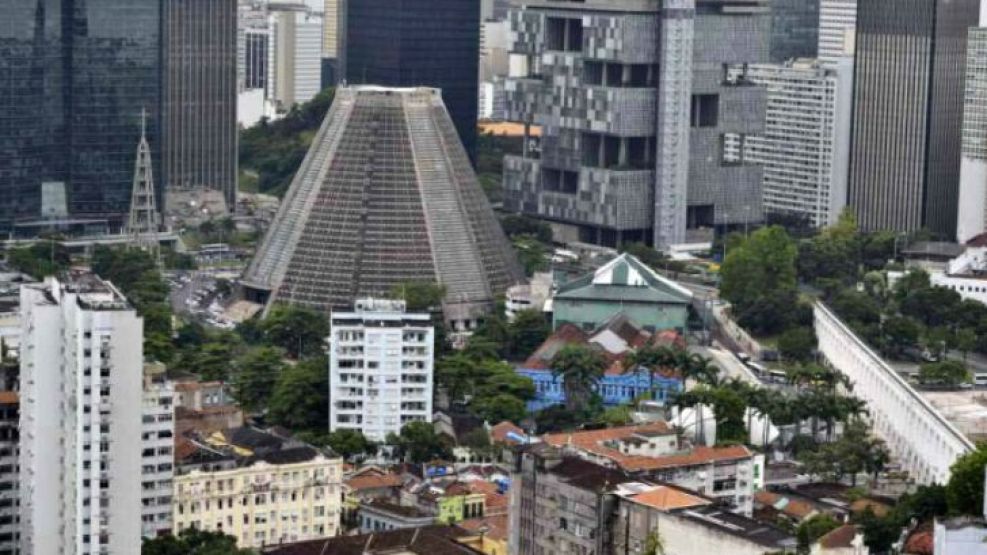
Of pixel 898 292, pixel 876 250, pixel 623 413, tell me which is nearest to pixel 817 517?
pixel 623 413

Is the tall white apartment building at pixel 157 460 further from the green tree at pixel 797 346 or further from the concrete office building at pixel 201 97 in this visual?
the concrete office building at pixel 201 97

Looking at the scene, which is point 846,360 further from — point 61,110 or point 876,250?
point 61,110

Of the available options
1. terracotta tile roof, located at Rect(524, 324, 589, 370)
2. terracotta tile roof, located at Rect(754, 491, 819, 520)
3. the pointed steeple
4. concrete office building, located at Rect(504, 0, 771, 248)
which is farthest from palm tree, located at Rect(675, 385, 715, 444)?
the pointed steeple

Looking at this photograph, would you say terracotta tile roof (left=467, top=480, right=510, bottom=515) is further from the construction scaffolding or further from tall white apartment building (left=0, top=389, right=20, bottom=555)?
the construction scaffolding

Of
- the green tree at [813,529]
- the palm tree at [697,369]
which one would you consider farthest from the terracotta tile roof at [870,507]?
the palm tree at [697,369]

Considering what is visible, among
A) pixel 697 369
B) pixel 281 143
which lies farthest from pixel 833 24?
pixel 697 369

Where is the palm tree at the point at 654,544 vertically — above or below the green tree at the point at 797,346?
above
